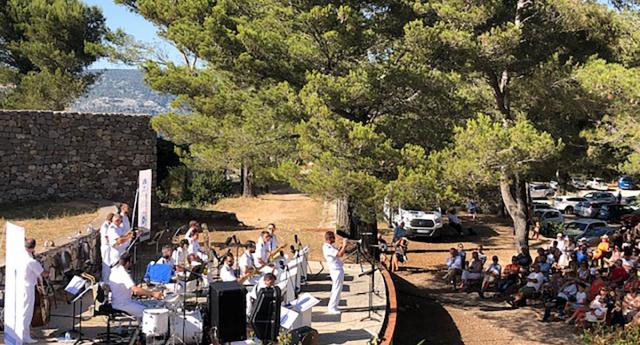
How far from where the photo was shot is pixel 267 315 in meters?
8.21

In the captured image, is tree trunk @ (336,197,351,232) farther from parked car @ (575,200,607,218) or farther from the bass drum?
parked car @ (575,200,607,218)

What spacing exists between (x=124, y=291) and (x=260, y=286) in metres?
1.82

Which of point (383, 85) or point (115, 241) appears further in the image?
point (383, 85)

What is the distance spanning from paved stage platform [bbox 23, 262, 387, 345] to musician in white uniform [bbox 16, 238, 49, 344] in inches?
22.2

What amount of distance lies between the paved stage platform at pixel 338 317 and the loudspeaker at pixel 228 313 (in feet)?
4.78

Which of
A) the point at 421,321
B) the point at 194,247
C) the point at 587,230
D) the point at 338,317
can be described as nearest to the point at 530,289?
the point at 421,321

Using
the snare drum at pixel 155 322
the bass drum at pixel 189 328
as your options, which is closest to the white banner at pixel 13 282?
the snare drum at pixel 155 322

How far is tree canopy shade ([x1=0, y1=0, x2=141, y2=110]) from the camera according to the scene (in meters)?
27.3

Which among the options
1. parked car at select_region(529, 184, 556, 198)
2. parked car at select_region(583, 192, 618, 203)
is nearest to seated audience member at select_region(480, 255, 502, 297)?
parked car at select_region(583, 192, 618, 203)

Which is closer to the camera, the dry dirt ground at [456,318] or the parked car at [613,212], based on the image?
the dry dirt ground at [456,318]

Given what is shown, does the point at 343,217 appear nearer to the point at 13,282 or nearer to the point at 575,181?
the point at 13,282

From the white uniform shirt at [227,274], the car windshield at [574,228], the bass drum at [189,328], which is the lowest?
the bass drum at [189,328]

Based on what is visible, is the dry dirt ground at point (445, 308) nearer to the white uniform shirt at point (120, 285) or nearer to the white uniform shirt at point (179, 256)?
the white uniform shirt at point (179, 256)

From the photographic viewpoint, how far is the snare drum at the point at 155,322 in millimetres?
7578
